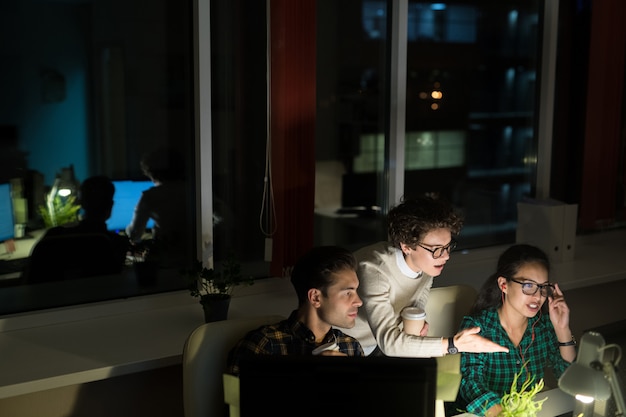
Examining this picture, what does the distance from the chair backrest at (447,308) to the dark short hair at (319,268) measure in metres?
0.60

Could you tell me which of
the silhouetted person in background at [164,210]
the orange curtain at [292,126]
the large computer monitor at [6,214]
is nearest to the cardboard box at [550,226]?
the orange curtain at [292,126]

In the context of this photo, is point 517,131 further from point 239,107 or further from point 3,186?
point 3,186

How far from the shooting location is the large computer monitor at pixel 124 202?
10.0 ft

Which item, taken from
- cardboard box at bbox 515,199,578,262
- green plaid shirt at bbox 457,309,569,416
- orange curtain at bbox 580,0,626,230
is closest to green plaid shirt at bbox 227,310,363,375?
green plaid shirt at bbox 457,309,569,416

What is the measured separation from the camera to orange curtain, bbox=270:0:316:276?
10.2ft

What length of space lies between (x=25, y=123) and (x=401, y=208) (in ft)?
4.81

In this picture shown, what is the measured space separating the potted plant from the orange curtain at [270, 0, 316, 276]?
36 centimetres

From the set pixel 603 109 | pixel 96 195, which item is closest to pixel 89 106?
pixel 96 195

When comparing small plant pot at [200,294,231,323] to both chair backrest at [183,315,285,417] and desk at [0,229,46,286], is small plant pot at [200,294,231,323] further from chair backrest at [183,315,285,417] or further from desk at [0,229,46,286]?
desk at [0,229,46,286]

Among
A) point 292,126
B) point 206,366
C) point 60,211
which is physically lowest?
point 206,366

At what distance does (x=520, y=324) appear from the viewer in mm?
2449

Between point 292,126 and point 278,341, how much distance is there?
127 centimetres

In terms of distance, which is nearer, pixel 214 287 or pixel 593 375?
pixel 593 375

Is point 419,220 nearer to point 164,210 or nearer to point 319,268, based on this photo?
point 319,268
